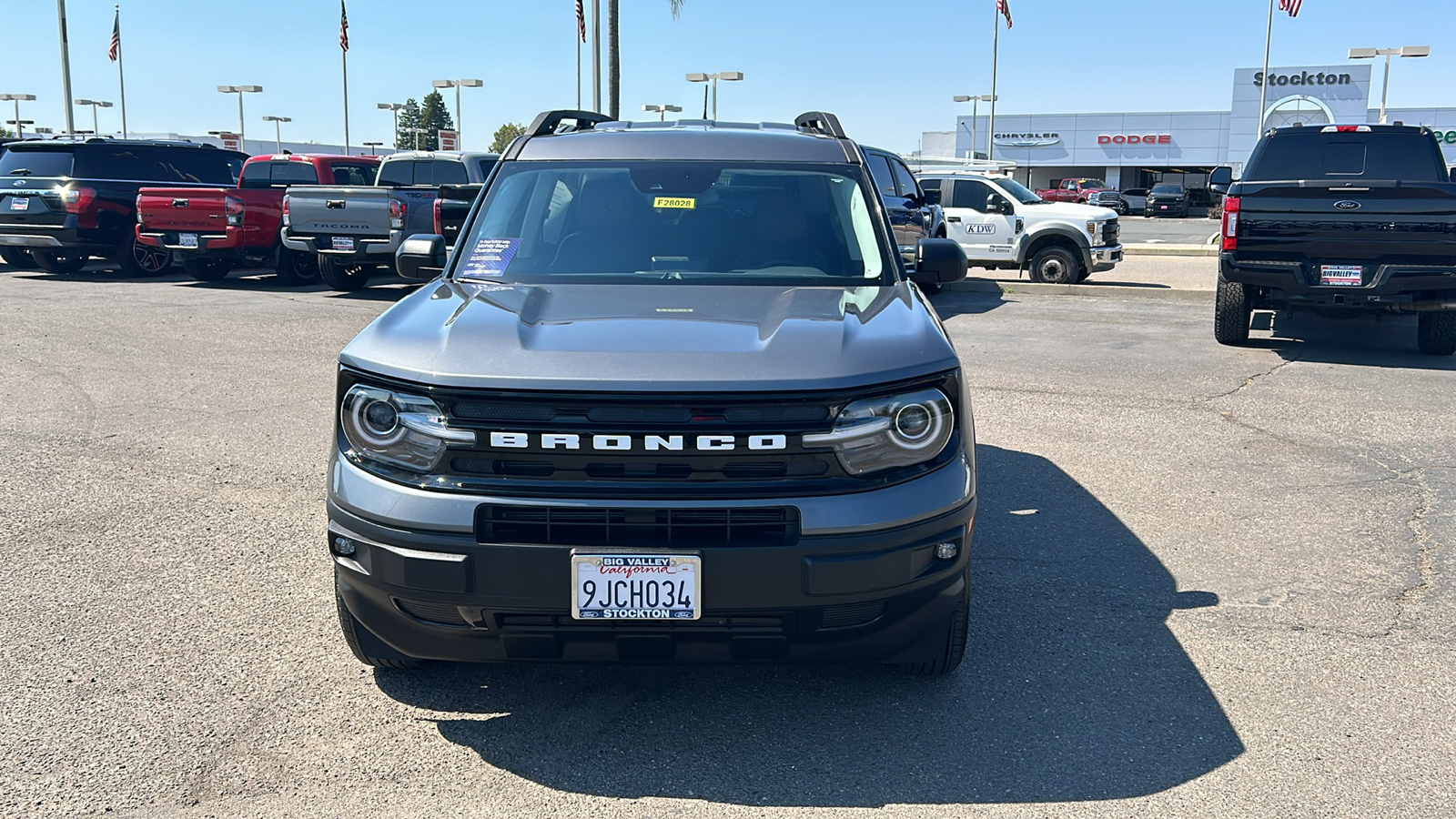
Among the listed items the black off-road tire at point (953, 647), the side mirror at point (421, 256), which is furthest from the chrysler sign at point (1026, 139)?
the black off-road tire at point (953, 647)

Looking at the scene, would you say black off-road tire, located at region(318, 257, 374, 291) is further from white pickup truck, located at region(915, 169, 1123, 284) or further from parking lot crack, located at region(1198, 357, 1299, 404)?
parking lot crack, located at region(1198, 357, 1299, 404)

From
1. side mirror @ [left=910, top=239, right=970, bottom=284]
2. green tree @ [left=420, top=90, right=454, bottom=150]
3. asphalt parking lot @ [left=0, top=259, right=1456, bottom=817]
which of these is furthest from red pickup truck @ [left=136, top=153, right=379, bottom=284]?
green tree @ [left=420, top=90, right=454, bottom=150]

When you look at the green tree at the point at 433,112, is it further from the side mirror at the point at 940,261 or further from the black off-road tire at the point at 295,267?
the side mirror at the point at 940,261

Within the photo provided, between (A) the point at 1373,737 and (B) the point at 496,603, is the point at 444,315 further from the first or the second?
(A) the point at 1373,737

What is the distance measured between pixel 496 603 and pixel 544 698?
0.70 metres

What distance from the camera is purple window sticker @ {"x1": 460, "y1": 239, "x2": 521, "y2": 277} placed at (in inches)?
174

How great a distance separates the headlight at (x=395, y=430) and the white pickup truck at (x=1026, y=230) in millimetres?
14216

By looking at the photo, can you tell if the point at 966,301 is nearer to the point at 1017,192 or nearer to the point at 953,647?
the point at 1017,192

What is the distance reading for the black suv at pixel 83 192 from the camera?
17.0 m

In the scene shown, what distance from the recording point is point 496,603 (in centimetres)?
313

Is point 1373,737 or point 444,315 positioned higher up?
point 444,315

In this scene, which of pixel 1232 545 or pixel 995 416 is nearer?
pixel 1232 545

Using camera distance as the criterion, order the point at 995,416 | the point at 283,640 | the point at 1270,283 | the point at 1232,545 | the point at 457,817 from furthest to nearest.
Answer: the point at 1270,283
the point at 995,416
the point at 1232,545
the point at 283,640
the point at 457,817

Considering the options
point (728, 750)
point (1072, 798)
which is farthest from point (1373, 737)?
point (728, 750)
